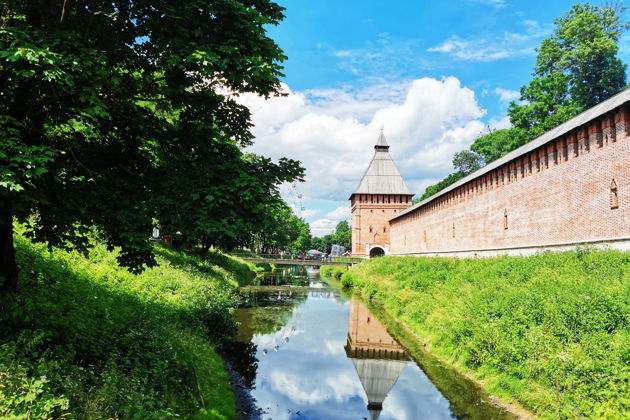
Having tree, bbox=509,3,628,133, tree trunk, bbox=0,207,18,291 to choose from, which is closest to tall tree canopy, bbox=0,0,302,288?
tree trunk, bbox=0,207,18,291

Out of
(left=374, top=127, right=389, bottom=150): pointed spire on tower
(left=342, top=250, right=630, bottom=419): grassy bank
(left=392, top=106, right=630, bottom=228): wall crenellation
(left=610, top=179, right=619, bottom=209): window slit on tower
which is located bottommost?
(left=342, top=250, right=630, bottom=419): grassy bank

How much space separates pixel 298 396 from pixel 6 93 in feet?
24.3

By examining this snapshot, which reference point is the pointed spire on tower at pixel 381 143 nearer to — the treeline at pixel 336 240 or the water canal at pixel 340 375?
the water canal at pixel 340 375

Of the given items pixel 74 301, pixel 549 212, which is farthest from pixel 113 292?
pixel 549 212

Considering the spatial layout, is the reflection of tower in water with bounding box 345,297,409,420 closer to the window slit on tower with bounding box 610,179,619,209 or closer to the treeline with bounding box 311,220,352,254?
the window slit on tower with bounding box 610,179,619,209

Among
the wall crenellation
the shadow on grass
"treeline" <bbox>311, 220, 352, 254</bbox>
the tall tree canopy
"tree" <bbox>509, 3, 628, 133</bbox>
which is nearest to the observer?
the shadow on grass

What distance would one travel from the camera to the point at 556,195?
532 inches

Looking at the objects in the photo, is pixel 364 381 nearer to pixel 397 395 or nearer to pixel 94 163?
pixel 397 395

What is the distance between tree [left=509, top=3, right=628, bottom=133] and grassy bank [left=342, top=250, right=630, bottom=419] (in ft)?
74.5

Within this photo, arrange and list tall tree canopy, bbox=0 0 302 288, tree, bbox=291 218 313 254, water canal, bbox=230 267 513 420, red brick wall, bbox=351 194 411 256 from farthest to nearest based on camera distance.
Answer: tree, bbox=291 218 313 254
red brick wall, bbox=351 194 411 256
water canal, bbox=230 267 513 420
tall tree canopy, bbox=0 0 302 288

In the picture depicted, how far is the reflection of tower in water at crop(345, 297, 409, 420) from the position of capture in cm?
919

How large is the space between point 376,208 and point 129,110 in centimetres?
4195

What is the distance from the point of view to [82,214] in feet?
16.4

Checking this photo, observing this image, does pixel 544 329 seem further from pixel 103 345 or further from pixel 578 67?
pixel 578 67
